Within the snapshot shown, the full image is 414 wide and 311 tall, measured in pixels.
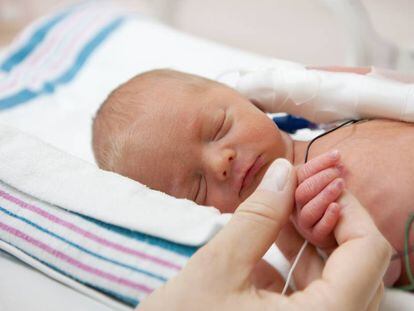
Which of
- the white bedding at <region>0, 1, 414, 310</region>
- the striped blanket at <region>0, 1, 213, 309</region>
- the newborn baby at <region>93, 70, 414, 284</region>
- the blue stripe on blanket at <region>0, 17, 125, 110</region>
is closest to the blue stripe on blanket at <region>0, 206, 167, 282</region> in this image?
the striped blanket at <region>0, 1, 213, 309</region>

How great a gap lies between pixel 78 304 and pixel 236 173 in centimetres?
39

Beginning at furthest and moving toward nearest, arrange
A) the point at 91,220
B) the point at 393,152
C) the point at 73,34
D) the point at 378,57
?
1. the point at 73,34
2. the point at 378,57
3. the point at 393,152
4. the point at 91,220

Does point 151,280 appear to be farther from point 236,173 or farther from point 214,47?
point 214,47

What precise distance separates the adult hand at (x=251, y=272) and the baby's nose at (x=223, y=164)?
257 millimetres

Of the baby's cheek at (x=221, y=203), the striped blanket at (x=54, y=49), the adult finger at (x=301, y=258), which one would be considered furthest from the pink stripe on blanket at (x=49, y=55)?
the adult finger at (x=301, y=258)

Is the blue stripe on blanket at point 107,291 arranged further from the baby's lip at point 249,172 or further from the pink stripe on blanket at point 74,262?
the baby's lip at point 249,172

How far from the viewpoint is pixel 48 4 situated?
3.62 meters

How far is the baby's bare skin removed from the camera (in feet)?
3.16

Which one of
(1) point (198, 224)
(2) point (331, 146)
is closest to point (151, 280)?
(1) point (198, 224)

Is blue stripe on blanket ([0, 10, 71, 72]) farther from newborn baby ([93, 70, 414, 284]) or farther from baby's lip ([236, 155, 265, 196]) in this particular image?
baby's lip ([236, 155, 265, 196])

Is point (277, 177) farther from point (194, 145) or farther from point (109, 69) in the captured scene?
point (109, 69)

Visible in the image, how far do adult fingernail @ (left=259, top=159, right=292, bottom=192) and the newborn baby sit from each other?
0.16 m

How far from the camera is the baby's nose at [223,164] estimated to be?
1.02 m

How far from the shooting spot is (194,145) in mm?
1066
